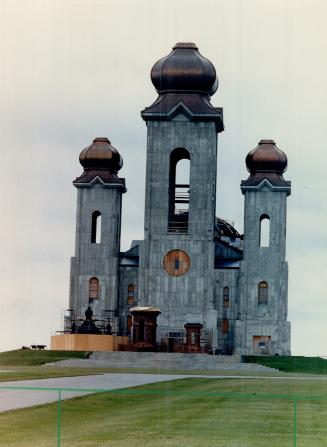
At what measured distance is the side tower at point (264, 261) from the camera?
318 ft

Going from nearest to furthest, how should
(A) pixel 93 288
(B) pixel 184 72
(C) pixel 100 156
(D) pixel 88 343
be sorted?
(D) pixel 88 343 < (B) pixel 184 72 < (A) pixel 93 288 < (C) pixel 100 156

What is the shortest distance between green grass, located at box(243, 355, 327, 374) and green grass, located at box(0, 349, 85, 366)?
431 inches

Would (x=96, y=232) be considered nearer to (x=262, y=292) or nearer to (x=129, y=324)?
(x=129, y=324)

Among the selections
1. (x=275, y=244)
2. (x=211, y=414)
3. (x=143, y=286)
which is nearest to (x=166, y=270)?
(x=143, y=286)

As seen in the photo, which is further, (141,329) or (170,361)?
(141,329)

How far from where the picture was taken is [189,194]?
320ft

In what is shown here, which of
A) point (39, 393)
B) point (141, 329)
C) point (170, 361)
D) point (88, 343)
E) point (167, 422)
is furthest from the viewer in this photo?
point (88, 343)

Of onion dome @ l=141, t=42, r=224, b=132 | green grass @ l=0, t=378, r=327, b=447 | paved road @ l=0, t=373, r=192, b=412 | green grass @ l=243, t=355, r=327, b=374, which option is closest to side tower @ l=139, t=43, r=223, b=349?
onion dome @ l=141, t=42, r=224, b=132

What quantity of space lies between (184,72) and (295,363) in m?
24.1

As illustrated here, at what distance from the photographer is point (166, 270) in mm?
97188

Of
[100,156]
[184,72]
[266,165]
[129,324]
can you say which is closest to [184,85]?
[184,72]

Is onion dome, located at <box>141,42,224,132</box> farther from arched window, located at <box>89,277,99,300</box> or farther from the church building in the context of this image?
arched window, located at <box>89,277,99,300</box>

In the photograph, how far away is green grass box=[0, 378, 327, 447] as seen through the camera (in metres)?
26.4

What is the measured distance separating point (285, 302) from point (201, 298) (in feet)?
20.7
